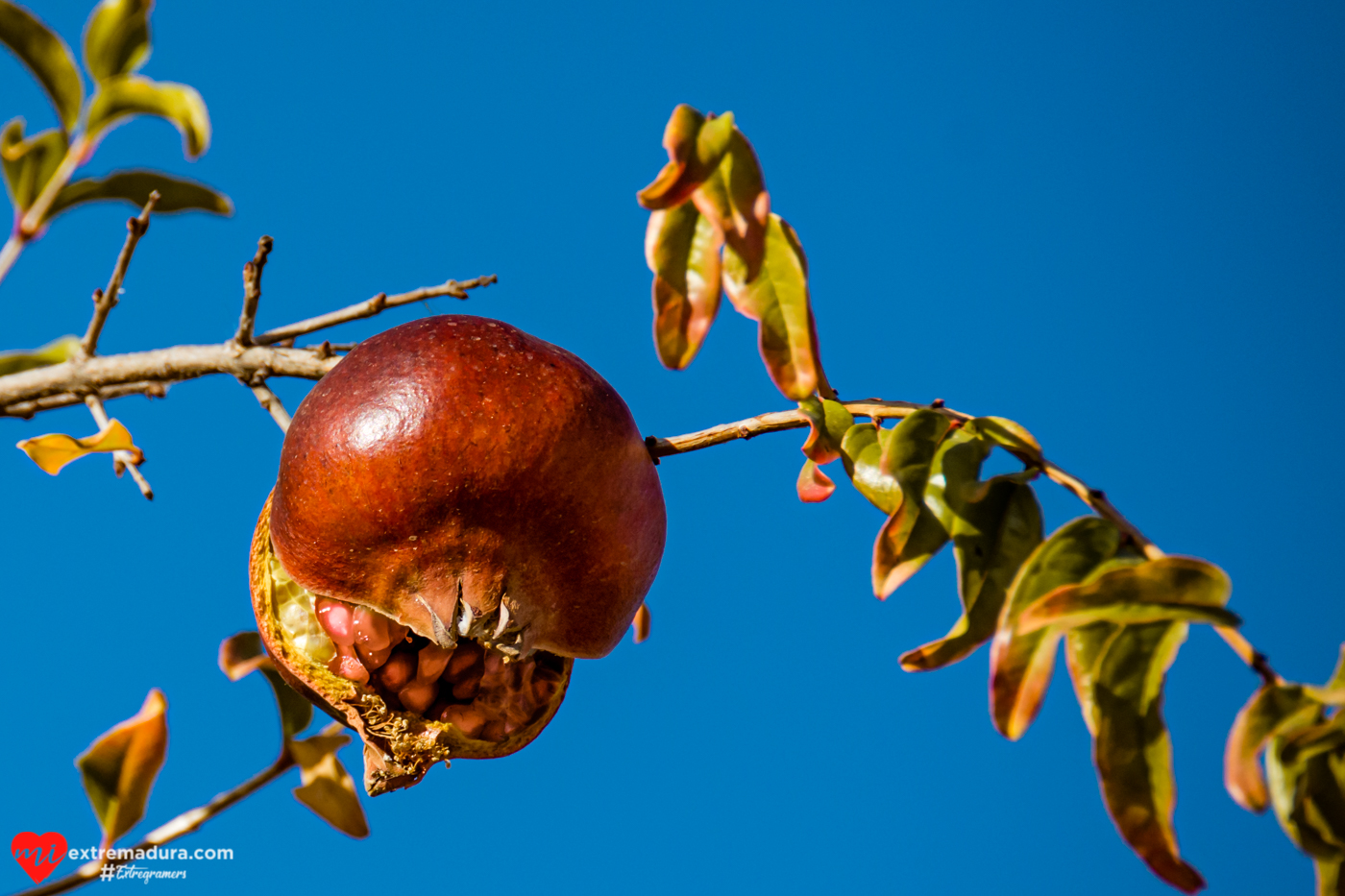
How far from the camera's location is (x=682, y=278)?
3.00 feet

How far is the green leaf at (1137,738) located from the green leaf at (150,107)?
792mm

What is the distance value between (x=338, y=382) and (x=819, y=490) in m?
0.38

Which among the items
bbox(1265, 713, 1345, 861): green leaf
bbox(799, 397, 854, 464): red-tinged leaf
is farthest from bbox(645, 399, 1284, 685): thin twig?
bbox(1265, 713, 1345, 861): green leaf

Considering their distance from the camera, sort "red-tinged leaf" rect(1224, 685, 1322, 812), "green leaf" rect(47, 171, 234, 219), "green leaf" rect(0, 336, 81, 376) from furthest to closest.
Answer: "green leaf" rect(0, 336, 81, 376)
"green leaf" rect(47, 171, 234, 219)
"red-tinged leaf" rect(1224, 685, 1322, 812)

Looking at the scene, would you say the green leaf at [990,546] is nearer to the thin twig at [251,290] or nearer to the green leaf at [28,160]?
the thin twig at [251,290]

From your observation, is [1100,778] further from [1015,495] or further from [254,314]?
[254,314]

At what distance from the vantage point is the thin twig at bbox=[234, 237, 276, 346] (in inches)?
41.1

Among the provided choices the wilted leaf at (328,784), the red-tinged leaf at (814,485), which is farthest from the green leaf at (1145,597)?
the wilted leaf at (328,784)

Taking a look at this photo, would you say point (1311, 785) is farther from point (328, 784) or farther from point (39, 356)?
point (39, 356)

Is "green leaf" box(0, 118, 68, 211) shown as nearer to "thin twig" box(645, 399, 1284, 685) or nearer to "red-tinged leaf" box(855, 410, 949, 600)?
"thin twig" box(645, 399, 1284, 685)

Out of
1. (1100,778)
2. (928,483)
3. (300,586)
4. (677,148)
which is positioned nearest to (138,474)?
(300,586)

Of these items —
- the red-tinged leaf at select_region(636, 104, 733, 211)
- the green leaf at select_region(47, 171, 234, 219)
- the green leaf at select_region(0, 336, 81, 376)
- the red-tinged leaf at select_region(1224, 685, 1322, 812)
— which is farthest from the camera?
the green leaf at select_region(0, 336, 81, 376)

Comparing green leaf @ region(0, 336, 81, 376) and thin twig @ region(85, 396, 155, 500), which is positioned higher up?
green leaf @ region(0, 336, 81, 376)

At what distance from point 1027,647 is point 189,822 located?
66 cm
